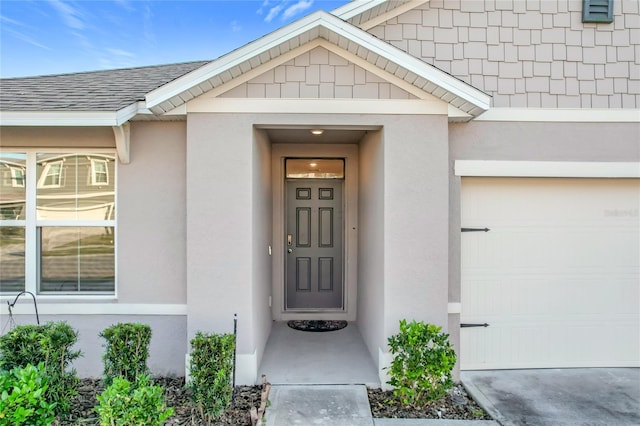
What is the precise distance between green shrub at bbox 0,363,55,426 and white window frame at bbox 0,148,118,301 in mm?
1593

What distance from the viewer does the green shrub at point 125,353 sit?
3572 mm

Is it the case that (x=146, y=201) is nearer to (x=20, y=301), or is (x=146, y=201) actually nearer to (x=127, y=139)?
(x=127, y=139)

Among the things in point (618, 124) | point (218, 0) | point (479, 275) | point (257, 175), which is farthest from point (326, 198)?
point (218, 0)

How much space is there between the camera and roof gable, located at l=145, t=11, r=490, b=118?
151 inches

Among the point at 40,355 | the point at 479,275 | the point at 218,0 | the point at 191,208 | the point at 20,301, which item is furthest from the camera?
the point at 218,0

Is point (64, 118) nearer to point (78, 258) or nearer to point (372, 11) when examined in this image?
point (78, 258)

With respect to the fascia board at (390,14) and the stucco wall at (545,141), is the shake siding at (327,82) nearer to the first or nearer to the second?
the fascia board at (390,14)

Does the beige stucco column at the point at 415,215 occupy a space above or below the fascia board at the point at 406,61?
below

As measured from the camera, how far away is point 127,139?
173 inches

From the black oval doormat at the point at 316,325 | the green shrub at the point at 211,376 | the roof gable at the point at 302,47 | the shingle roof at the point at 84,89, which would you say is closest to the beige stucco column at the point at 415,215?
the roof gable at the point at 302,47

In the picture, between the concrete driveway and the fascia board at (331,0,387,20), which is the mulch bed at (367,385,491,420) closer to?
the concrete driveway

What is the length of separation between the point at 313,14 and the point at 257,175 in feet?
5.96

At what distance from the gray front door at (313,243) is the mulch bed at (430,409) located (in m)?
2.47

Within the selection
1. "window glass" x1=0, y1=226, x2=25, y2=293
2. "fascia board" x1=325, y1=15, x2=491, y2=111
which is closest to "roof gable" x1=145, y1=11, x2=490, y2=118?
"fascia board" x1=325, y1=15, x2=491, y2=111
